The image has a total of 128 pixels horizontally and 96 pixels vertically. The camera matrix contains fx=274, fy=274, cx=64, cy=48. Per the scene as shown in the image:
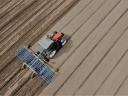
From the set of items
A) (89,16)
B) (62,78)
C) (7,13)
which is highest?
(89,16)

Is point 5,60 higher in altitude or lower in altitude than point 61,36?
lower

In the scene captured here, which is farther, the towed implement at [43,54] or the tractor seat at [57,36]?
the tractor seat at [57,36]

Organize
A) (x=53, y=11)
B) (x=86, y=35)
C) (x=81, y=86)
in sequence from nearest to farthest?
(x=81, y=86), (x=86, y=35), (x=53, y=11)

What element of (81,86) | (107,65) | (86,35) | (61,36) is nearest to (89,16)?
(86,35)

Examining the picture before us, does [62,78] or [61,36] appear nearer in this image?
[62,78]

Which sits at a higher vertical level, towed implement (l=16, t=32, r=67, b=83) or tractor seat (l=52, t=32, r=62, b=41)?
tractor seat (l=52, t=32, r=62, b=41)

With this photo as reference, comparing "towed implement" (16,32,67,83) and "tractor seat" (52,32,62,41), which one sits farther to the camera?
"tractor seat" (52,32,62,41)

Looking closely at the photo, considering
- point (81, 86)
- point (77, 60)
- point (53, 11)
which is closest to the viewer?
point (81, 86)

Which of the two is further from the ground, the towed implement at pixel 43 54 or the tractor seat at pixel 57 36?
the tractor seat at pixel 57 36

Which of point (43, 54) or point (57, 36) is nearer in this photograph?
point (43, 54)

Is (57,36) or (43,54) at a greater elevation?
(57,36)

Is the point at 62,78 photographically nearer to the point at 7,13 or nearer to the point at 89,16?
the point at 89,16
